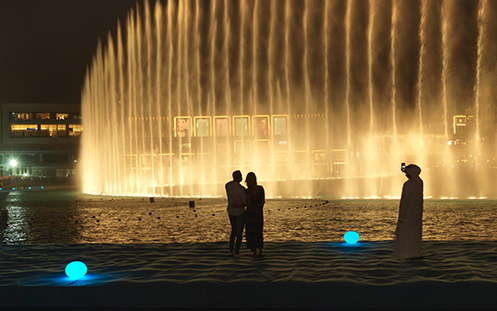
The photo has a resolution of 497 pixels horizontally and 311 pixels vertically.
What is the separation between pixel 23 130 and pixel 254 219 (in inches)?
4774

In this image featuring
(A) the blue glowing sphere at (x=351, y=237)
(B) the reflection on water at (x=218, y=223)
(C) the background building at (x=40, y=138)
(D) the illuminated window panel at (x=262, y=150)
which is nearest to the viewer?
(A) the blue glowing sphere at (x=351, y=237)

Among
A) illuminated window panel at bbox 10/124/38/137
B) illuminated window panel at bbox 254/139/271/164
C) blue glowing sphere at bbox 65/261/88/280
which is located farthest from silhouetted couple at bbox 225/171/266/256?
illuminated window panel at bbox 10/124/38/137

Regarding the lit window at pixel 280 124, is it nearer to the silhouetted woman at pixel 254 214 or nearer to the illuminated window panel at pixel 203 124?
the illuminated window panel at pixel 203 124

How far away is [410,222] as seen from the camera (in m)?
10.5

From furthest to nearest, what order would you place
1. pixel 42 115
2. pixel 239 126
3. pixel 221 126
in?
pixel 42 115 → pixel 221 126 → pixel 239 126

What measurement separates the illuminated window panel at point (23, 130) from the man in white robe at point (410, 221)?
401 ft

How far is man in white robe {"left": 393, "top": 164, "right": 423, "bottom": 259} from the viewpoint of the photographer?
10.4m

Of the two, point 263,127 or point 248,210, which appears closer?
point 248,210

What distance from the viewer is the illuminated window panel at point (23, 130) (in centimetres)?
12288

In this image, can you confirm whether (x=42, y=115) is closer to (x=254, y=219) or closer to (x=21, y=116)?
(x=21, y=116)

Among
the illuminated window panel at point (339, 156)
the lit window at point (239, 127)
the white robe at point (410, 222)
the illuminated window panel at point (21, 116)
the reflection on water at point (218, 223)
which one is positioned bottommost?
the reflection on water at point (218, 223)

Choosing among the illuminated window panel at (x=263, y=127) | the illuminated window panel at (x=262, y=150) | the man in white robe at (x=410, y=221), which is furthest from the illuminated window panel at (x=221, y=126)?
the man in white robe at (x=410, y=221)

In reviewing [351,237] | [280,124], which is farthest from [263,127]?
[351,237]

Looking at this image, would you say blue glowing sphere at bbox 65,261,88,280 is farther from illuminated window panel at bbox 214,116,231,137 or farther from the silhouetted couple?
illuminated window panel at bbox 214,116,231,137
